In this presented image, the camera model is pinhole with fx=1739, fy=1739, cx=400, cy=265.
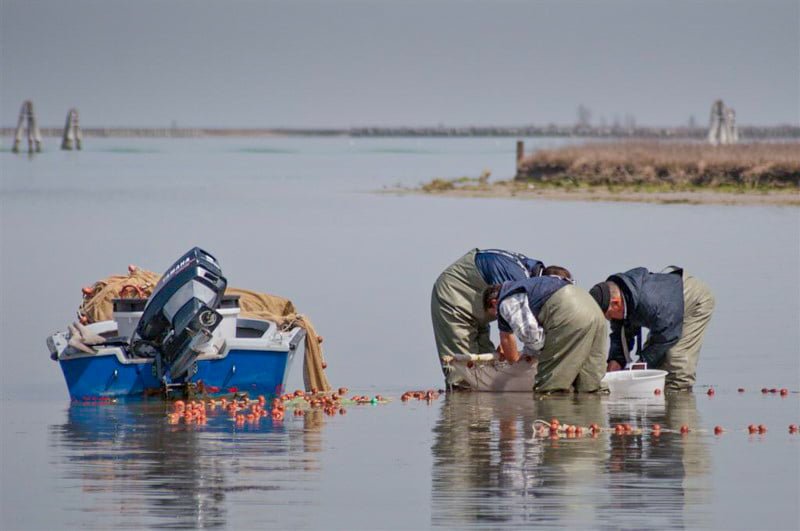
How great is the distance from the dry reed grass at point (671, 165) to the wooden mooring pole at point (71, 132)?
6495 centimetres

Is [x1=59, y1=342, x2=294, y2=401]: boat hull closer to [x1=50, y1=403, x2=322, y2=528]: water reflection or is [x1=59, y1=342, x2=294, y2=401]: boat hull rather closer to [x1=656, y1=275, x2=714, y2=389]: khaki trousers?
[x1=50, y1=403, x2=322, y2=528]: water reflection

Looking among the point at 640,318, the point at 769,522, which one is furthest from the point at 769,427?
the point at 769,522

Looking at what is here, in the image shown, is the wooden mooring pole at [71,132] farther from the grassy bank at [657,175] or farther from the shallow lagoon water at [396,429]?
the shallow lagoon water at [396,429]

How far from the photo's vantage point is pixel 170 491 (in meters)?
12.5

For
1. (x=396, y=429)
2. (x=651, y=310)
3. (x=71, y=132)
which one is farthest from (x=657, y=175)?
(x=71, y=132)

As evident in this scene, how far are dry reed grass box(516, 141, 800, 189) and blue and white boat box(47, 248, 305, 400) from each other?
3666cm

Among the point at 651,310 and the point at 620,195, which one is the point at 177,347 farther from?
the point at 620,195

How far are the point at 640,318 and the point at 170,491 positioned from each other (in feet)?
19.9

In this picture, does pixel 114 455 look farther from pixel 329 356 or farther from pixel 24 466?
pixel 329 356

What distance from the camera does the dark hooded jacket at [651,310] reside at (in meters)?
16.8

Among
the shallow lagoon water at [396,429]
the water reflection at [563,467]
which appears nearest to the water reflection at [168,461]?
the shallow lagoon water at [396,429]

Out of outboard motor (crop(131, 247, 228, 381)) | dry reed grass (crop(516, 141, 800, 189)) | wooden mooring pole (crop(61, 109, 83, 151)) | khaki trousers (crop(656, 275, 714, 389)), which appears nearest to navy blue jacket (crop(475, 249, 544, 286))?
khaki trousers (crop(656, 275, 714, 389))

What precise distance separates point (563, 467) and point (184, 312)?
4547 mm

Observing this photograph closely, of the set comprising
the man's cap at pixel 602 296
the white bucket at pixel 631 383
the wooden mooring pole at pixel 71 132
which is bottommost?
the white bucket at pixel 631 383
